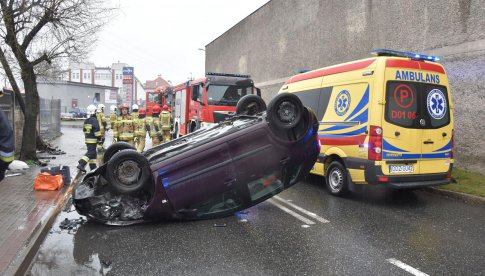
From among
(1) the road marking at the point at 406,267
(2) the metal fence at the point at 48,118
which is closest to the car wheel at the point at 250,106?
(1) the road marking at the point at 406,267

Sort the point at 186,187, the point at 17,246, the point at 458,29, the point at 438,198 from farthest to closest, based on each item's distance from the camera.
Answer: the point at 458,29
the point at 438,198
the point at 186,187
the point at 17,246

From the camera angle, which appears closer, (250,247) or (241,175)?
(250,247)

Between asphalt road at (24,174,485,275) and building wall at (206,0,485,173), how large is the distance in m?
3.38

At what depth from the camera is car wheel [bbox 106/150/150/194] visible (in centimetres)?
504

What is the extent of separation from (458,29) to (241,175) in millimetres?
7142

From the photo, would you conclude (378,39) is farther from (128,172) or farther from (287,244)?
(128,172)

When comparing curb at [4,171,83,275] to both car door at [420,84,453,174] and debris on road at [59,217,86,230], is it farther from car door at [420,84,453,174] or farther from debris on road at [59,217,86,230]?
car door at [420,84,453,174]

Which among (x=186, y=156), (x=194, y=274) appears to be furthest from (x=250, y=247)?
(x=186, y=156)

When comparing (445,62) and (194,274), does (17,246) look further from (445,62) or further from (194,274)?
(445,62)

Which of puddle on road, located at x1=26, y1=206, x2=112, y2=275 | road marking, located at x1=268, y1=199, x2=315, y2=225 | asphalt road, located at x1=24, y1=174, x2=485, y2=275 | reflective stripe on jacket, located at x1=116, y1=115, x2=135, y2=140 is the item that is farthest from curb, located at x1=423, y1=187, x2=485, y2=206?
reflective stripe on jacket, located at x1=116, y1=115, x2=135, y2=140

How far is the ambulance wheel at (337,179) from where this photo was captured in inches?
283

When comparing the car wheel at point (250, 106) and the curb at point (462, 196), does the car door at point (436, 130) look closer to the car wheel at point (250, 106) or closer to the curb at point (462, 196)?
the curb at point (462, 196)

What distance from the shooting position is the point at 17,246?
4.32 metres

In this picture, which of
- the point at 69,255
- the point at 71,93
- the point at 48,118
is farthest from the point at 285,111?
the point at 71,93
